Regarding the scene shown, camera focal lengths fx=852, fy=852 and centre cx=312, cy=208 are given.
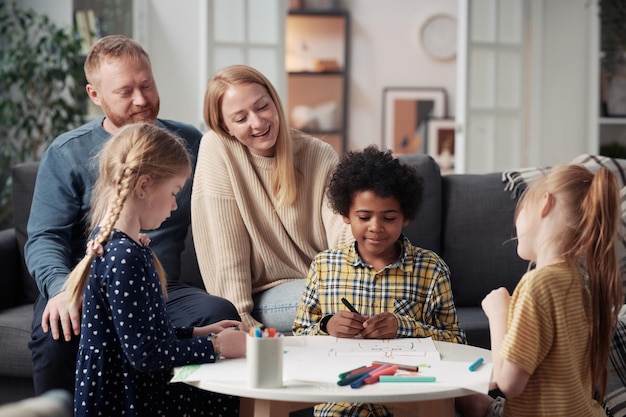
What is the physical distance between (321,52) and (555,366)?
5299 millimetres

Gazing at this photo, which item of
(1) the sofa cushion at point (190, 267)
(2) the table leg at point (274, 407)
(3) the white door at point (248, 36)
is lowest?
(2) the table leg at point (274, 407)

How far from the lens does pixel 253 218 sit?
254cm

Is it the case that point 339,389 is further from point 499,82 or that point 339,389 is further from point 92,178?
point 499,82

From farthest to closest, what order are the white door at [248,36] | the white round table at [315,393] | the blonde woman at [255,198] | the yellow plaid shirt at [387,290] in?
1. the white door at [248,36]
2. the blonde woman at [255,198]
3. the yellow plaid shirt at [387,290]
4. the white round table at [315,393]

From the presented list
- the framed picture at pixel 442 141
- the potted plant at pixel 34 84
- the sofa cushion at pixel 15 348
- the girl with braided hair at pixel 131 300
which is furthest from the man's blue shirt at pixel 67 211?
the framed picture at pixel 442 141

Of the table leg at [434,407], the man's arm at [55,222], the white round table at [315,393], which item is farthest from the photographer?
the man's arm at [55,222]

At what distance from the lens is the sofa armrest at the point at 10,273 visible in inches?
110

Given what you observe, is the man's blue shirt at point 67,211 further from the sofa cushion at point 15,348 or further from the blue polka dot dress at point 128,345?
the blue polka dot dress at point 128,345

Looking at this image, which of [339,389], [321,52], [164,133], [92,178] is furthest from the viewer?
[321,52]

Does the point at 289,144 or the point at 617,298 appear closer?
the point at 617,298

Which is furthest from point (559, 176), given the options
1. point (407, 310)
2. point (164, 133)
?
point (164, 133)

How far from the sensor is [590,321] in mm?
1626

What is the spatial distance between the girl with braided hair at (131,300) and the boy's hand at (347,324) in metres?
0.26

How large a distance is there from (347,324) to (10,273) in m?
1.46
